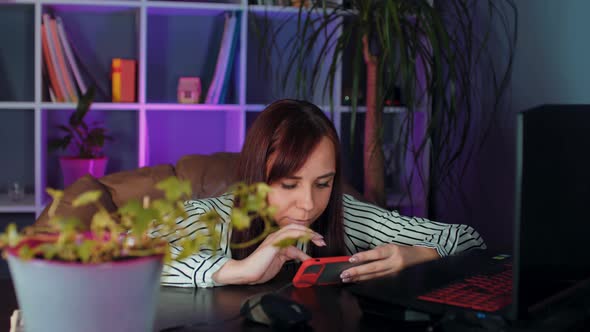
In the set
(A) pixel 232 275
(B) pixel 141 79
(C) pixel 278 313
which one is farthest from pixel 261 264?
(B) pixel 141 79

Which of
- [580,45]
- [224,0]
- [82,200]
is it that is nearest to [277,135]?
[82,200]

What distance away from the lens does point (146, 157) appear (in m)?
3.06

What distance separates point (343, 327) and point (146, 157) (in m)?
2.10

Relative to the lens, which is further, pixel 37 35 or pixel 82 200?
pixel 37 35

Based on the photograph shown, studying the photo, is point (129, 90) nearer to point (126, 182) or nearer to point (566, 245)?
point (126, 182)

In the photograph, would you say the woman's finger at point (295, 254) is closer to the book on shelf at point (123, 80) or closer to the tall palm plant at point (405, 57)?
the tall palm plant at point (405, 57)

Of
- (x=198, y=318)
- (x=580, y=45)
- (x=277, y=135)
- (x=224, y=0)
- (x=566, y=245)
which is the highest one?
(x=224, y=0)

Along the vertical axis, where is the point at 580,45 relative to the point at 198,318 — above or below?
above

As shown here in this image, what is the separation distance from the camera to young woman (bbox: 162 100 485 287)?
1385 mm

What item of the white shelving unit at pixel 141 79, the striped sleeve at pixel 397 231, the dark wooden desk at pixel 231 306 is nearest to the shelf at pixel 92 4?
the white shelving unit at pixel 141 79

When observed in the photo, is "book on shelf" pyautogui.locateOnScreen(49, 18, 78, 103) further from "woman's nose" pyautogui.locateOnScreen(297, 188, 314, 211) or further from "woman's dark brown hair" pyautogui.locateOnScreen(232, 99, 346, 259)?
"woman's nose" pyautogui.locateOnScreen(297, 188, 314, 211)

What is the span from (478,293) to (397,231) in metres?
0.75

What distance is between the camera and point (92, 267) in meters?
0.73

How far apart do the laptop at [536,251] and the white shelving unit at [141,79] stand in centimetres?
188
